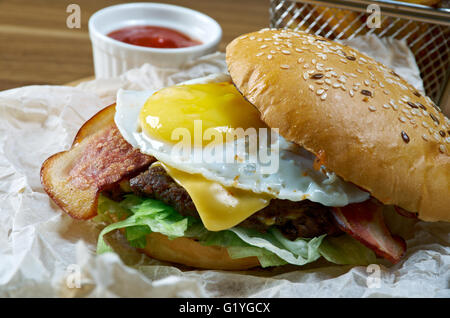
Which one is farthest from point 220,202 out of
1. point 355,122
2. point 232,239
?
point 355,122

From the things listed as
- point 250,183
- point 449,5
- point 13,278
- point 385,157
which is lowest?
point 13,278

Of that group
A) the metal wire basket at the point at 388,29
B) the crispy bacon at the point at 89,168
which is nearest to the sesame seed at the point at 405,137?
the crispy bacon at the point at 89,168

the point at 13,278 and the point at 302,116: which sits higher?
the point at 302,116

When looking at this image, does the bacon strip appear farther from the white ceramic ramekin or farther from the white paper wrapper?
the white ceramic ramekin

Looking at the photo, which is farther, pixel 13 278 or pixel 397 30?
pixel 397 30

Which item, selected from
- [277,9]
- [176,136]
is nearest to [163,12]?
[277,9]

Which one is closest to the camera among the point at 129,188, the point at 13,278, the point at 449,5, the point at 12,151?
the point at 13,278

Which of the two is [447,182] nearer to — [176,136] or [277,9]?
[176,136]
